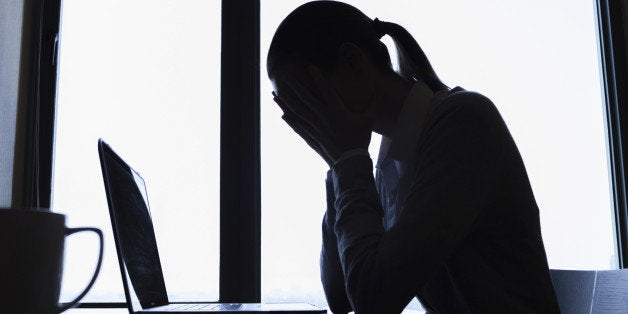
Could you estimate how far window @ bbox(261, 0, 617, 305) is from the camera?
6.61 ft

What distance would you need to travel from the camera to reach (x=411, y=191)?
2.78 feet

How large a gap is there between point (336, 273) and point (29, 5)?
4.71 ft

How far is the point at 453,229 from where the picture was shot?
81cm

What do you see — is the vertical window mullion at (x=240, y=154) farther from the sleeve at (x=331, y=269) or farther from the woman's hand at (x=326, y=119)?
the woman's hand at (x=326, y=119)

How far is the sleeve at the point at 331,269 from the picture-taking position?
114 centimetres

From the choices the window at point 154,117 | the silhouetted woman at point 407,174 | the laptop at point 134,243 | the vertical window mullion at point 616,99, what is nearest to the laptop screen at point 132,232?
the laptop at point 134,243

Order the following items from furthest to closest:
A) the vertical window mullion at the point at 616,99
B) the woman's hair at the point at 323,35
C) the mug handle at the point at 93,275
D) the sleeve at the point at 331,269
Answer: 1. the vertical window mullion at the point at 616,99
2. the sleeve at the point at 331,269
3. the woman's hair at the point at 323,35
4. the mug handle at the point at 93,275

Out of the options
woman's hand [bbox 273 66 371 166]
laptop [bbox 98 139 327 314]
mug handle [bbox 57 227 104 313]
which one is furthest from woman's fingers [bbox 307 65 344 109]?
mug handle [bbox 57 227 104 313]

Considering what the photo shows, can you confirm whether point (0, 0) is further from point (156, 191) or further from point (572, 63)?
point (572, 63)

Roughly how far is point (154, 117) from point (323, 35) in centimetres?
118

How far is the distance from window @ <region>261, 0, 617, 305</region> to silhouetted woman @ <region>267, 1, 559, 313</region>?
88 centimetres

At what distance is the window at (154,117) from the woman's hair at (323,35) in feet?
3.40

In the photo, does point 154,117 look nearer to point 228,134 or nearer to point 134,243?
point 228,134

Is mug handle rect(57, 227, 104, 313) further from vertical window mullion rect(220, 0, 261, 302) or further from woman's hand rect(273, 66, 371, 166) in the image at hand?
vertical window mullion rect(220, 0, 261, 302)
